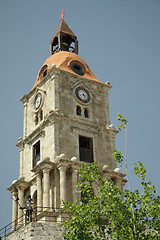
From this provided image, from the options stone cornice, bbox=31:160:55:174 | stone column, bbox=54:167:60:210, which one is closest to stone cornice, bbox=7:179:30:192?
stone cornice, bbox=31:160:55:174

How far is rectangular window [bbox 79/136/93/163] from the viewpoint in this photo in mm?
47438

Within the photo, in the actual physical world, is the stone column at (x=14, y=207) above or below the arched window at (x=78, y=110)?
below

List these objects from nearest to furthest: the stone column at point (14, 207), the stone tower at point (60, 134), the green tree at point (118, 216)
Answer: the green tree at point (118, 216) → the stone tower at point (60, 134) → the stone column at point (14, 207)

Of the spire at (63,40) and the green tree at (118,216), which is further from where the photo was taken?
the spire at (63,40)

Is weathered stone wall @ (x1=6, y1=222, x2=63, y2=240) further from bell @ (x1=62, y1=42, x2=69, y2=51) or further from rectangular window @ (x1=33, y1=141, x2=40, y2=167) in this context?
bell @ (x1=62, y1=42, x2=69, y2=51)

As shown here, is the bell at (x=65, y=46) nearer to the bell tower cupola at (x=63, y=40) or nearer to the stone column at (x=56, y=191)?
the bell tower cupola at (x=63, y=40)

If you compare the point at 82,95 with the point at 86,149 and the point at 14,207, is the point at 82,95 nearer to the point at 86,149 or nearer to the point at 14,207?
the point at 86,149

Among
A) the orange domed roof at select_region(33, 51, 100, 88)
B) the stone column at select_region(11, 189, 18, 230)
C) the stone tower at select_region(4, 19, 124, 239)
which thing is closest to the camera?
the stone tower at select_region(4, 19, 124, 239)

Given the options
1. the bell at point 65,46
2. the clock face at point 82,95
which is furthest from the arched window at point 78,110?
the bell at point 65,46

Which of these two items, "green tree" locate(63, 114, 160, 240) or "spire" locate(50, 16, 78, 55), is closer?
"green tree" locate(63, 114, 160, 240)

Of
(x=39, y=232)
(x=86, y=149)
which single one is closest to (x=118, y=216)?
(x=39, y=232)

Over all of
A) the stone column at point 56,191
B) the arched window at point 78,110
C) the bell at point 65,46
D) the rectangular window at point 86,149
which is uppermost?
the bell at point 65,46

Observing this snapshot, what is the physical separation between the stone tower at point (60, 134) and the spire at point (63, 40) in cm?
239

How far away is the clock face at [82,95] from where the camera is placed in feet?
166
